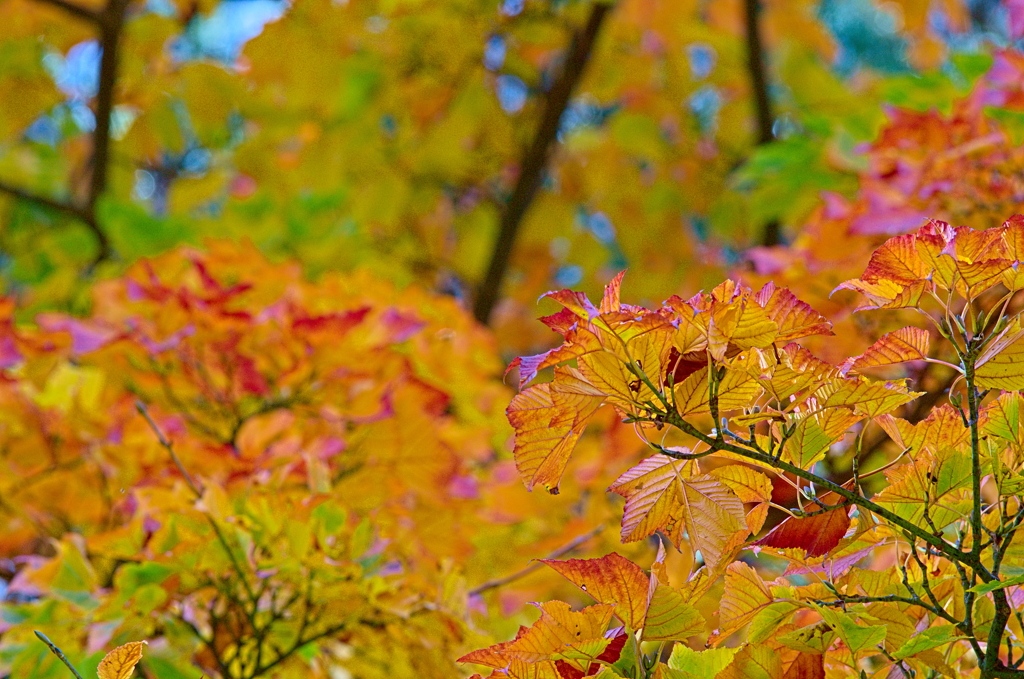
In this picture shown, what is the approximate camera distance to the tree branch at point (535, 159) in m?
1.64

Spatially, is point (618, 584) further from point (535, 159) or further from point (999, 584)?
point (535, 159)

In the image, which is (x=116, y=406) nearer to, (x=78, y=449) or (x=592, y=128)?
(x=78, y=449)

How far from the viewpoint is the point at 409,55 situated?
1691 mm

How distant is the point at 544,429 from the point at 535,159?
4.41ft

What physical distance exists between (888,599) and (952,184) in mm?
540

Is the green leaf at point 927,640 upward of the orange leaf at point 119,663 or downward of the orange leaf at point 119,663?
upward

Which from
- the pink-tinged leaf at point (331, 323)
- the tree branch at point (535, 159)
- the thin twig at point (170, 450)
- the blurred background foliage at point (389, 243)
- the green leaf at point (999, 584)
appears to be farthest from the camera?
the tree branch at point (535, 159)

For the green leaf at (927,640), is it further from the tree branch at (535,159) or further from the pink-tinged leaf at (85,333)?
the tree branch at (535,159)

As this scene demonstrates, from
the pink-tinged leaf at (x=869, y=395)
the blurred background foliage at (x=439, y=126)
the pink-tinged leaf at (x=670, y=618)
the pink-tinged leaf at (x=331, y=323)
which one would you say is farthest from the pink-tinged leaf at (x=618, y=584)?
the blurred background foliage at (x=439, y=126)

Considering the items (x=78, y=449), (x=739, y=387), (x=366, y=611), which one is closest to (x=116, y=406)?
(x=78, y=449)

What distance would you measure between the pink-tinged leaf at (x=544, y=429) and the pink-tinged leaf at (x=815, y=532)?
3.9 inches

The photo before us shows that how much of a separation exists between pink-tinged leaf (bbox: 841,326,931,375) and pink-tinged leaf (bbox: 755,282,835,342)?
0.10ft

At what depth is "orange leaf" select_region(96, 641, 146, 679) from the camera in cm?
36

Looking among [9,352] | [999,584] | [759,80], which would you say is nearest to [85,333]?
[9,352]
